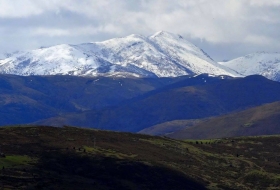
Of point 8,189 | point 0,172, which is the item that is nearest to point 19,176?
point 0,172

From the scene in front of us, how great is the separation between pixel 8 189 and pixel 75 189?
24487 mm

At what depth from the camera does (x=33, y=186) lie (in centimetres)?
18738

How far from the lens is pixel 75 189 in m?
194

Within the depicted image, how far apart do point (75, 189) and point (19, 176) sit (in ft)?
52.4

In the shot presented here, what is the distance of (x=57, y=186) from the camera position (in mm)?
194750

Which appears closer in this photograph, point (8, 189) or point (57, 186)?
point (8, 189)

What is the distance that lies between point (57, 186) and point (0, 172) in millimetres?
16129

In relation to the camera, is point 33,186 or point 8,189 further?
point 33,186

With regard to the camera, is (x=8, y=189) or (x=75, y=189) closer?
(x=8, y=189)

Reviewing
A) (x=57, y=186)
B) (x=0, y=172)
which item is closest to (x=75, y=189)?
(x=57, y=186)

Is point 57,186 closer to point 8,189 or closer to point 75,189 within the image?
point 75,189

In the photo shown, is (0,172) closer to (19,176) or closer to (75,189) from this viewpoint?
(19,176)

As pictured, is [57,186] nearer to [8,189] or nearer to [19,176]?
[19,176]

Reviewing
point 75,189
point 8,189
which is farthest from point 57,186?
point 8,189
